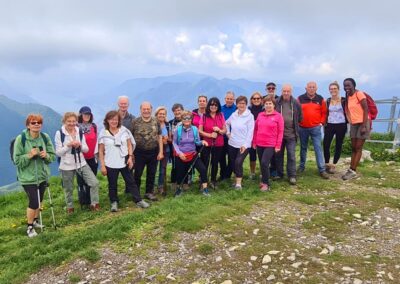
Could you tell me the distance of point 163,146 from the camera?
11.3 metres

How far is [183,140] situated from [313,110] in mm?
4491

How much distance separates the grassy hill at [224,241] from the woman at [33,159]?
86 cm

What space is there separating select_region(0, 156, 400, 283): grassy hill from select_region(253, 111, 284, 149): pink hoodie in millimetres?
1479

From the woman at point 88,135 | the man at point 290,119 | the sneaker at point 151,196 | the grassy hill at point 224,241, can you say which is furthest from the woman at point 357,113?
the woman at point 88,135

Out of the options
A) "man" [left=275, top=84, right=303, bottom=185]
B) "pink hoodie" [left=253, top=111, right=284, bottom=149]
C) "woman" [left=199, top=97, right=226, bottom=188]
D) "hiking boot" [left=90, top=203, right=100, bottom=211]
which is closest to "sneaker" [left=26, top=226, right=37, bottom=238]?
"hiking boot" [left=90, top=203, right=100, bottom=211]

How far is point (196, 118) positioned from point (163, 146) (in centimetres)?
144

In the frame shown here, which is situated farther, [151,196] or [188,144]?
[151,196]

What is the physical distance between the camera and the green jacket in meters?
8.27

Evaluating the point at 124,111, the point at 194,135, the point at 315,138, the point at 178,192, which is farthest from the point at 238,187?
the point at 124,111

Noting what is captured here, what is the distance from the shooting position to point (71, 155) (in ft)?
31.4

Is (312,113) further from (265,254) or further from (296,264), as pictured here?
(296,264)

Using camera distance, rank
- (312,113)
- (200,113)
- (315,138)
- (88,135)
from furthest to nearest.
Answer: (315,138)
(312,113)
(200,113)
(88,135)

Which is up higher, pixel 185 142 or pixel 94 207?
pixel 185 142

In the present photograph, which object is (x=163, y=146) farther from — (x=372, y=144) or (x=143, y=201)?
(x=372, y=144)
